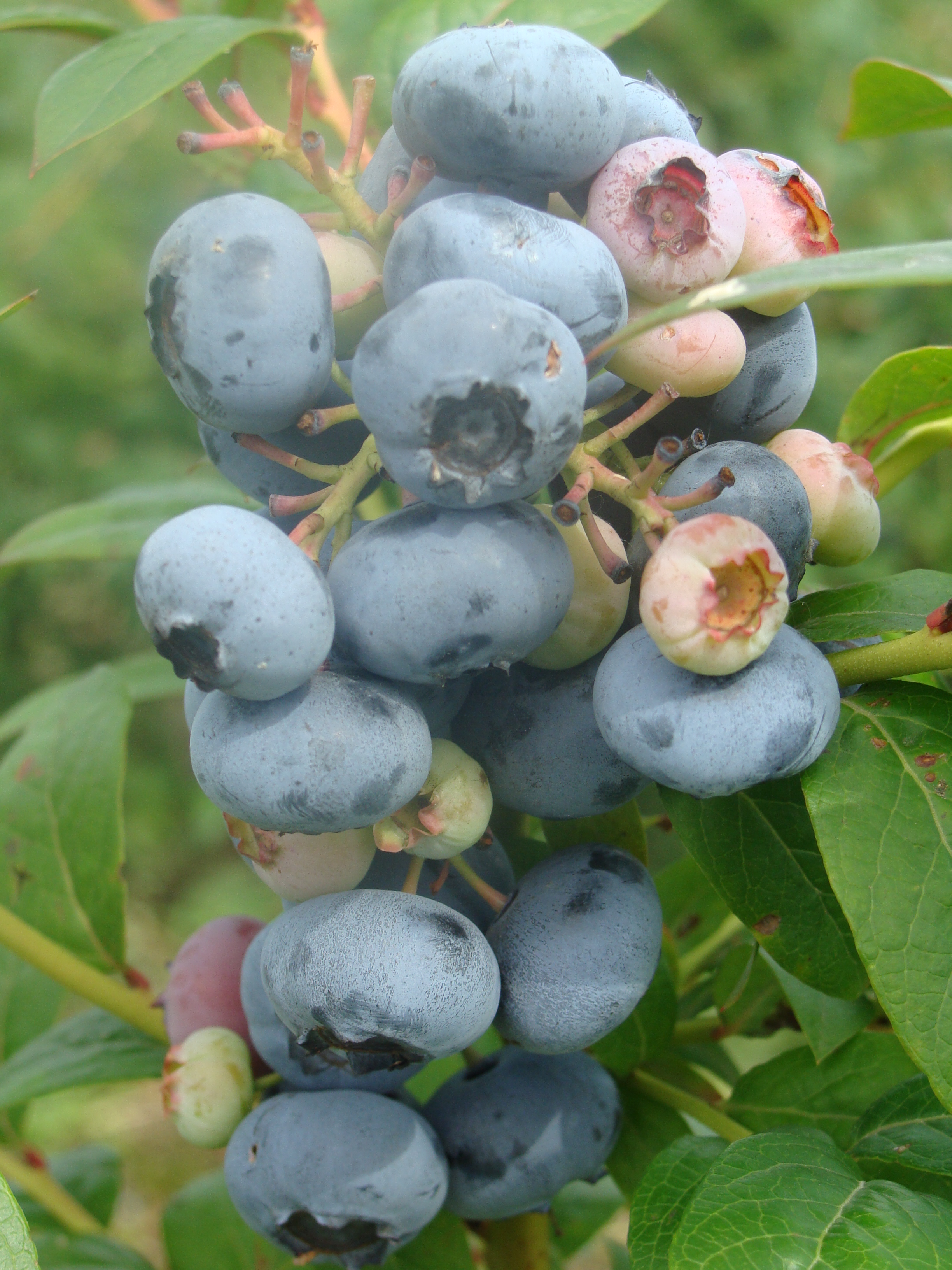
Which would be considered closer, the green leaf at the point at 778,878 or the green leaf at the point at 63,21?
the green leaf at the point at 778,878

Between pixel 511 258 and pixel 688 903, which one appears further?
pixel 688 903

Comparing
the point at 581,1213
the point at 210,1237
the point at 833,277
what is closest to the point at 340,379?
the point at 833,277

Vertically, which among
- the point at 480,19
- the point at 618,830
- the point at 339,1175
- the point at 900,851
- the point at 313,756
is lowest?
the point at 339,1175

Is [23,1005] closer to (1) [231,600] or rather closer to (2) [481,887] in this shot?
(2) [481,887]

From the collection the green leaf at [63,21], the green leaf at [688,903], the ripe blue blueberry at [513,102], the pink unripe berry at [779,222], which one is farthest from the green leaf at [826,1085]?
the green leaf at [63,21]

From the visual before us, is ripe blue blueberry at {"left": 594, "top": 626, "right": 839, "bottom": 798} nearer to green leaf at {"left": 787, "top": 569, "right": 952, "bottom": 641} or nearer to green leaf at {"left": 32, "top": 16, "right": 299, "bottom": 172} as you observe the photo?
green leaf at {"left": 787, "top": 569, "right": 952, "bottom": 641}

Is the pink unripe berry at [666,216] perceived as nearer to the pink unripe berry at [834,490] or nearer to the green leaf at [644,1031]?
the pink unripe berry at [834,490]

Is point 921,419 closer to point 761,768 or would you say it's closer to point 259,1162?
point 761,768
